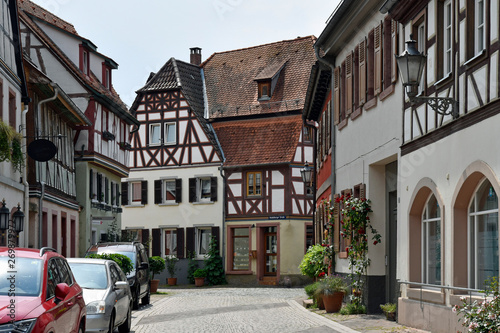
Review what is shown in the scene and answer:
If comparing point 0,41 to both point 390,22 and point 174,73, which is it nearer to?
point 390,22

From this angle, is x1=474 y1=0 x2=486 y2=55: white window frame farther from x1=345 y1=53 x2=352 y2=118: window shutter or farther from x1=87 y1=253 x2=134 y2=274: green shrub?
x1=87 y1=253 x2=134 y2=274: green shrub

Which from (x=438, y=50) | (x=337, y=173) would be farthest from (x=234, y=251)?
(x=438, y=50)

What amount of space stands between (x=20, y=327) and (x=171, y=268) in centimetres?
3886

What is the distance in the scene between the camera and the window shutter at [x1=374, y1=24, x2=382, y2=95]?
19734mm

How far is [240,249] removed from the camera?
156 feet

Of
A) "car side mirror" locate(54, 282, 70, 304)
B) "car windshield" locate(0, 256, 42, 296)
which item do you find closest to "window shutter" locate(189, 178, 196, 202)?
"car windshield" locate(0, 256, 42, 296)

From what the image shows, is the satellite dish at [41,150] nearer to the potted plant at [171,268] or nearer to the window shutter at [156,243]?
the potted plant at [171,268]

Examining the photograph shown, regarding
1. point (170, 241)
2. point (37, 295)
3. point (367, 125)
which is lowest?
point (170, 241)

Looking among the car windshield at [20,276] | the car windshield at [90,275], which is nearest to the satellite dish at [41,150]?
the car windshield at [90,275]

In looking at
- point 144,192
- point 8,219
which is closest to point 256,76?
point 144,192

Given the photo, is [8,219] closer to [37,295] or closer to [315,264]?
[315,264]

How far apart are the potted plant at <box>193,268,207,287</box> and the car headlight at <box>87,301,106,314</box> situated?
104 ft

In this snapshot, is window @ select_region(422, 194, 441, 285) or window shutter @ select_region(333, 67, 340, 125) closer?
window @ select_region(422, 194, 441, 285)

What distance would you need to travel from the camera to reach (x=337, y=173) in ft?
82.8
